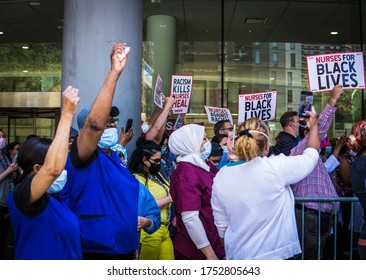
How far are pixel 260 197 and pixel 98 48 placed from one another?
484cm

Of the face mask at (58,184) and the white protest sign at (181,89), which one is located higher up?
the white protest sign at (181,89)

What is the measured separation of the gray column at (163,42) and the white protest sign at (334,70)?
6.88m

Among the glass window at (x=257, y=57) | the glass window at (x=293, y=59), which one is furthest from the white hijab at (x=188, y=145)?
the glass window at (x=293, y=59)

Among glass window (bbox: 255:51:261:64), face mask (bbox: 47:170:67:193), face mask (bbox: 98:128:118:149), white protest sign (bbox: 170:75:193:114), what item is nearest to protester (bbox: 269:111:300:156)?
face mask (bbox: 98:128:118:149)

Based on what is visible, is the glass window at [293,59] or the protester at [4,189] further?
the glass window at [293,59]

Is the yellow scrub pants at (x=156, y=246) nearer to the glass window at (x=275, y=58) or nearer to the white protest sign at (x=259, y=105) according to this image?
the white protest sign at (x=259, y=105)

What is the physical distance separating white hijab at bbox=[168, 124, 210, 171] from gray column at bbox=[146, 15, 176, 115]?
28.2 feet

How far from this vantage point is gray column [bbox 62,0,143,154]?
7.44 metres

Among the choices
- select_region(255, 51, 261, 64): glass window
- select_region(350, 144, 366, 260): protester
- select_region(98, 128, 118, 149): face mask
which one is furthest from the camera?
select_region(255, 51, 261, 64): glass window

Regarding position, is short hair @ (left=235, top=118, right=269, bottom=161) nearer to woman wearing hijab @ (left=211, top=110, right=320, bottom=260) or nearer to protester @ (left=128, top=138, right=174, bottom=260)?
woman wearing hijab @ (left=211, top=110, right=320, bottom=260)

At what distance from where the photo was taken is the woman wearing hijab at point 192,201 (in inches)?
159

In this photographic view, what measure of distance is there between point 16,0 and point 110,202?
414 inches
